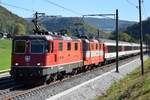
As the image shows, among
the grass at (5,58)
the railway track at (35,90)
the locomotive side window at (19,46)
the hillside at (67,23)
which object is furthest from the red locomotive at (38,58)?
the hillside at (67,23)

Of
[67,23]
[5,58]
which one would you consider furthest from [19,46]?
[67,23]

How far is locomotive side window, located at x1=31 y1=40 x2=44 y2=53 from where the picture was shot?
87.3 feet

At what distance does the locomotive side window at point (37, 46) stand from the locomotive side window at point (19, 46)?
0.54 meters

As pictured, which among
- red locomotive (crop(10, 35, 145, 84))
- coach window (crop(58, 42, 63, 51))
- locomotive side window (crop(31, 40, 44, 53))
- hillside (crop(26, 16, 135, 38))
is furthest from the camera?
hillside (crop(26, 16, 135, 38))

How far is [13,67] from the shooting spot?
86.8 ft

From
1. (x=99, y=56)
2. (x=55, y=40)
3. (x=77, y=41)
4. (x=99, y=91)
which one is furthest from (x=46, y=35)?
(x=99, y=56)

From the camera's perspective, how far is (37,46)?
26781 mm

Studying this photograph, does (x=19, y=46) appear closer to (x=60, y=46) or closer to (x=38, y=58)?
(x=38, y=58)

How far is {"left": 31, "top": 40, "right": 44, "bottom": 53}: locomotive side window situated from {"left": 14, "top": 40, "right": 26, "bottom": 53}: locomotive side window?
54 centimetres

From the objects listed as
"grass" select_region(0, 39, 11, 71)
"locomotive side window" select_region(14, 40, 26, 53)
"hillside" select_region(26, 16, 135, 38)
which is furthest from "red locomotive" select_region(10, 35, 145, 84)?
"hillside" select_region(26, 16, 135, 38)

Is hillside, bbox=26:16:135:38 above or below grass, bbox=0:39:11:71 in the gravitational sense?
above

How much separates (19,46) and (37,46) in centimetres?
112

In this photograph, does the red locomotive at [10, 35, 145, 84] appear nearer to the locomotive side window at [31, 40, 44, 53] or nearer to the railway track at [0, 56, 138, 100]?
the locomotive side window at [31, 40, 44, 53]

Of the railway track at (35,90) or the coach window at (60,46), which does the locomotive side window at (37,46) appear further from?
the coach window at (60,46)
